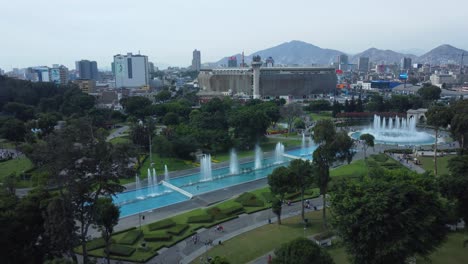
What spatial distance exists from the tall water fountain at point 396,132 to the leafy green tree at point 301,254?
43.5 meters

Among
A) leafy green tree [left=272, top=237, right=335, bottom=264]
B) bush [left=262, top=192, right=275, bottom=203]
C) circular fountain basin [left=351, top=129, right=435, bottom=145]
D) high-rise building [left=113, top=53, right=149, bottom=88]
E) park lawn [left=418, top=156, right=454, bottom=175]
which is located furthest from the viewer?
high-rise building [left=113, top=53, right=149, bottom=88]

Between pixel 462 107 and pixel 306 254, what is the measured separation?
3382 cm

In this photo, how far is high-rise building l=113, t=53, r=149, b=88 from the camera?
160 metres

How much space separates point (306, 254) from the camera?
1465cm

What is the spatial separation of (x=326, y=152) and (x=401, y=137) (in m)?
37.2

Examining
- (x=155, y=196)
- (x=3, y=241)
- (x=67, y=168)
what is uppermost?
(x=67, y=168)

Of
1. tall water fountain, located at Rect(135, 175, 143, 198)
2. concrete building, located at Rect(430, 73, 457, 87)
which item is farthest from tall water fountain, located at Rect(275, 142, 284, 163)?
concrete building, located at Rect(430, 73, 457, 87)

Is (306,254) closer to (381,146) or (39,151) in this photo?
(39,151)

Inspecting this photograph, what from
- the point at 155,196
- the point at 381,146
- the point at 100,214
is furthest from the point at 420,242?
the point at 381,146

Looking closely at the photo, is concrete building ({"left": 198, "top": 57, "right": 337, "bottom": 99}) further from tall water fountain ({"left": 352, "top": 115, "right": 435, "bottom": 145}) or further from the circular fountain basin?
the circular fountain basin

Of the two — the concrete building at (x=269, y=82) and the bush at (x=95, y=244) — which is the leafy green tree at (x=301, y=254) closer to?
the bush at (x=95, y=244)

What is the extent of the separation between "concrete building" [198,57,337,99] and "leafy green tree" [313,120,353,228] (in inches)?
2906

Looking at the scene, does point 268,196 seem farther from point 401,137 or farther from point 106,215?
point 401,137

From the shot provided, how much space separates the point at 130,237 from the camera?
23.9 meters
